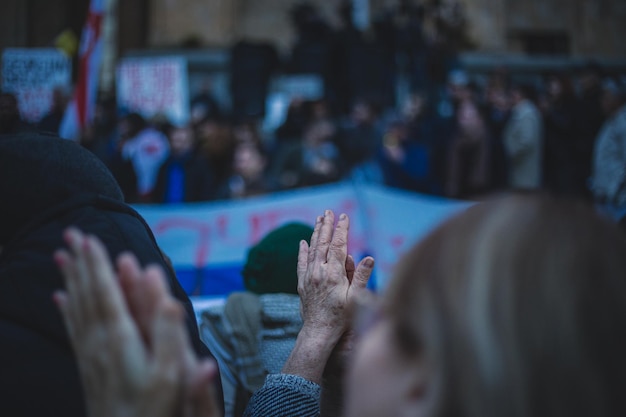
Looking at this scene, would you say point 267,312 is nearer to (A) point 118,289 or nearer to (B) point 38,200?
(B) point 38,200

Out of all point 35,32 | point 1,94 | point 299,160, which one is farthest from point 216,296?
point 35,32

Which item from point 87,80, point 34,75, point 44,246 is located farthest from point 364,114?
point 44,246

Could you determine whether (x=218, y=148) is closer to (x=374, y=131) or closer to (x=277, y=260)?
(x=374, y=131)

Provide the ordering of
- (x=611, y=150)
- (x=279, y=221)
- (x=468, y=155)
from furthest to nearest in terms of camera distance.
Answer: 1. (x=468, y=155)
2. (x=611, y=150)
3. (x=279, y=221)

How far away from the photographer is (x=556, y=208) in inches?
40.8

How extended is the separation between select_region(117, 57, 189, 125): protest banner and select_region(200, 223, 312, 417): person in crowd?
922 cm

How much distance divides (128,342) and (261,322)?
1.65 metres

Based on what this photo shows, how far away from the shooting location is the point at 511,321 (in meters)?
0.94

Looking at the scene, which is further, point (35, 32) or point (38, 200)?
point (35, 32)

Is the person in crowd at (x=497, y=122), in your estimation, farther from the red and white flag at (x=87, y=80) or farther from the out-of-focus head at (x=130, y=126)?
the red and white flag at (x=87, y=80)

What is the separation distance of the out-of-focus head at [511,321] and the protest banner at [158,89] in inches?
433

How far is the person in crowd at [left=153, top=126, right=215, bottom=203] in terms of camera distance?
825cm

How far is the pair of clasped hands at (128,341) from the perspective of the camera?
104 centimetres

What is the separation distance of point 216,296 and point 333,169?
300 centimetres
